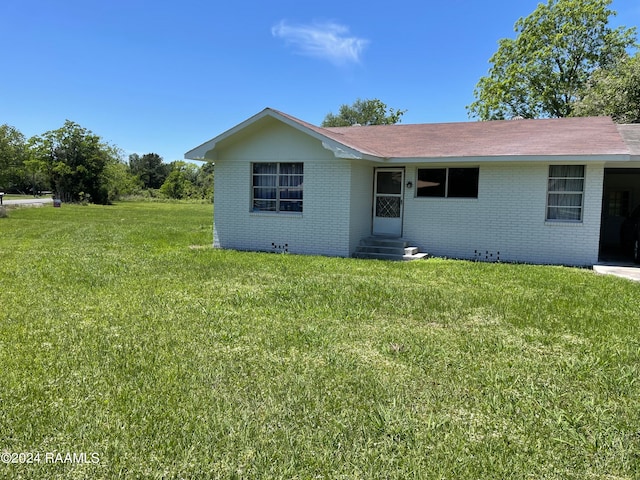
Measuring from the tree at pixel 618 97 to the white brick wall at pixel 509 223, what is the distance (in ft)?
45.5

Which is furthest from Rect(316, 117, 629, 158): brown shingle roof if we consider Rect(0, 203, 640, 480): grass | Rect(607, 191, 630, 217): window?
Rect(0, 203, 640, 480): grass

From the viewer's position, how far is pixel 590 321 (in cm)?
559

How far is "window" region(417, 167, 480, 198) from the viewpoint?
11.4 metres

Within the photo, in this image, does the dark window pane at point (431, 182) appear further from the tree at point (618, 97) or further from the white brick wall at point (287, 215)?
the tree at point (618, 97)

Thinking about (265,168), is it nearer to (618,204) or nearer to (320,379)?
(320,379)

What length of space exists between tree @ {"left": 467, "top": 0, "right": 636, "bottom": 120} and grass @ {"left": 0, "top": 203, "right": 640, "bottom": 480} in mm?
Answer: 27882

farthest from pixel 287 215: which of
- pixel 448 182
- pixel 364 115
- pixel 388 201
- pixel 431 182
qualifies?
pixel 364 115

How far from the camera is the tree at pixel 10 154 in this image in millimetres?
51438

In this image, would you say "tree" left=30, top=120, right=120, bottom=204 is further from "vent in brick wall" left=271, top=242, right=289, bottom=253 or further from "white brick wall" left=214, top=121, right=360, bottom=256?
"vent in brick wall" left=271, top=242, right=289, bottom=253

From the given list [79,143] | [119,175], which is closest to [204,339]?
[79,143]

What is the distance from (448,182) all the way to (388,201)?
5.64ft

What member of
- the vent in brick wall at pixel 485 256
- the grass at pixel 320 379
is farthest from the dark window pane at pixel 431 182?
the grass at pixel 320 379

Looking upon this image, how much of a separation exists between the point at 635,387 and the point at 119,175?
5368 centimetres

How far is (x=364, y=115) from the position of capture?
52250mm
